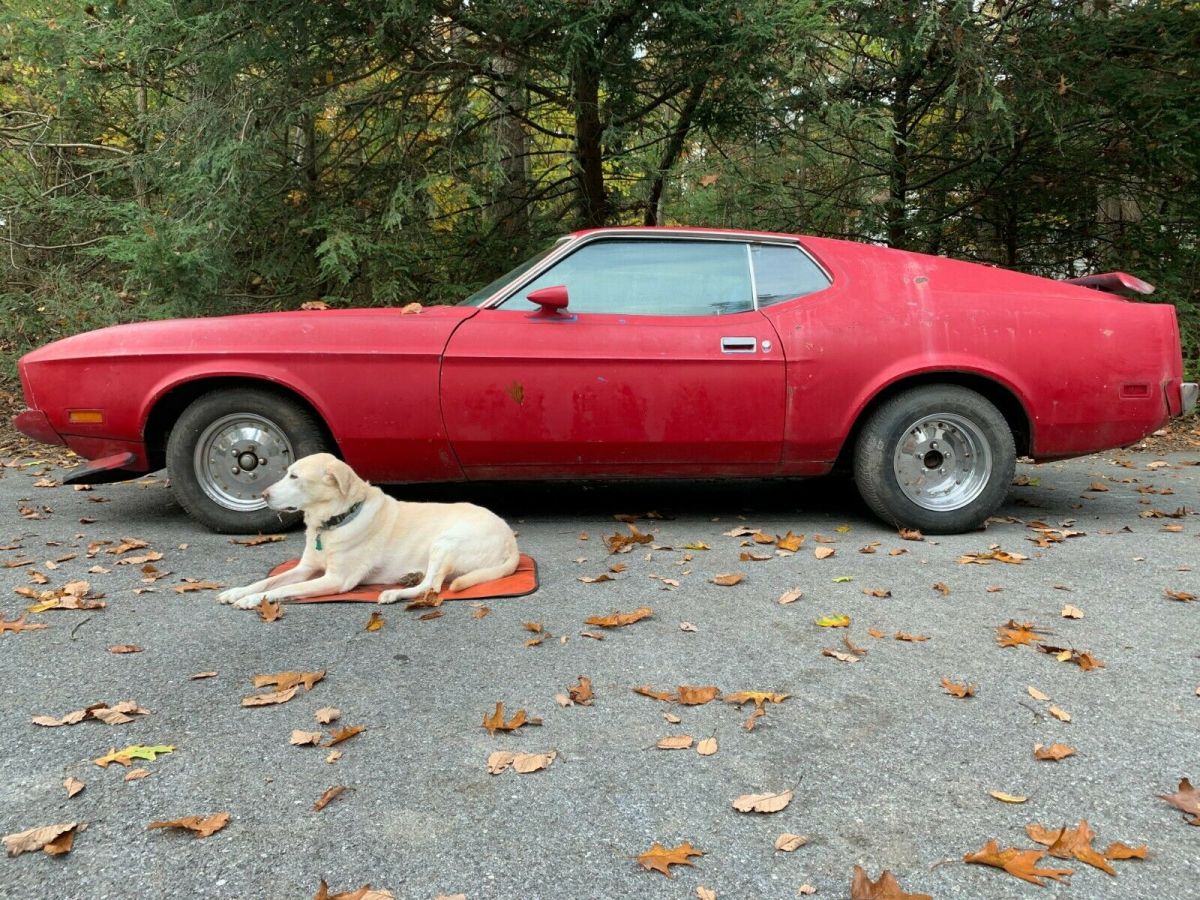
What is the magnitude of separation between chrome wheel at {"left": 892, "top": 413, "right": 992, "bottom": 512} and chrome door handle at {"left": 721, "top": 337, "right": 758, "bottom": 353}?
952 millimetres

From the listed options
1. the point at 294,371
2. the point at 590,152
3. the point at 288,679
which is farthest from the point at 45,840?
the point at 590,152

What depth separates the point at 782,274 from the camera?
4625mm

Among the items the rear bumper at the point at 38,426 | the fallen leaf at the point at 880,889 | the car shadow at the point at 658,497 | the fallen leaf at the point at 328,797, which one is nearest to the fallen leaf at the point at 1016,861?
the fallen leaf at the point at 880,889

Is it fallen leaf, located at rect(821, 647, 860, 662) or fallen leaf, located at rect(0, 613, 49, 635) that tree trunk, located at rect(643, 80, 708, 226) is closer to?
fallen leaf, located at rect(821, 647, 860, 662)

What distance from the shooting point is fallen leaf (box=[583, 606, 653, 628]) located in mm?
3203

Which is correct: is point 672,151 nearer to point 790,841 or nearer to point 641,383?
point 641,383

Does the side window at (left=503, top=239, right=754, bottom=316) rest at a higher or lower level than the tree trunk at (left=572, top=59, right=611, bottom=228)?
lower

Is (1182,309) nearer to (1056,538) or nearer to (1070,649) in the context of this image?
(1056,538)

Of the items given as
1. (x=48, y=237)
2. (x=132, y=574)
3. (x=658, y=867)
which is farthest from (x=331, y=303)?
(x=658, y=867)

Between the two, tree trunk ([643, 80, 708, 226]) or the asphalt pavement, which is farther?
tree trunk ([643, 80, 708, 226])

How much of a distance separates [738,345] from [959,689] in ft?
7.38

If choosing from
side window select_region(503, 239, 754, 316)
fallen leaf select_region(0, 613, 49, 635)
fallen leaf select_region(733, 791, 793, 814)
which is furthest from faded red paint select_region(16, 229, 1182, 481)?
fallen leaf select_region(733, 791, 793, 814)

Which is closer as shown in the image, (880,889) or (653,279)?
(880,889)

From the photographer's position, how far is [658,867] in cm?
175
